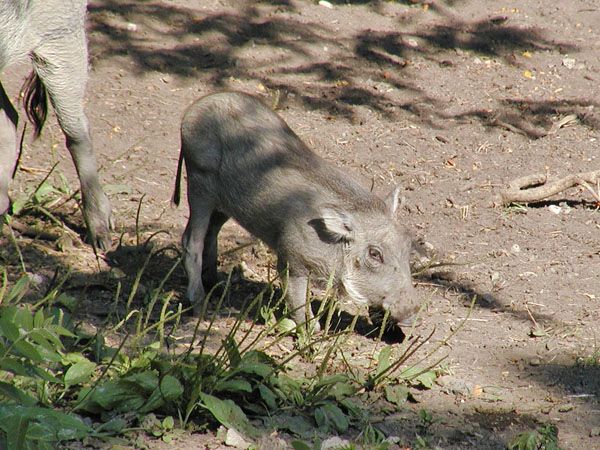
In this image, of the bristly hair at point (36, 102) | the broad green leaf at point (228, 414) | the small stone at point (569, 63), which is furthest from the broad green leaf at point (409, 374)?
the small stone at point (569, 63)

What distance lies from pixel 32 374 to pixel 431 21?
21.9ft

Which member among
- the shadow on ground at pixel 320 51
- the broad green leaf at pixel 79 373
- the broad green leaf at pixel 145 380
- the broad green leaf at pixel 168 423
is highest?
the broad green leaf at pixel 145 380

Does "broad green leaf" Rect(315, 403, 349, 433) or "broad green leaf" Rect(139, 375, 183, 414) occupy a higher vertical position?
"broad green leaf" Rect(139, 375, 183, 414)

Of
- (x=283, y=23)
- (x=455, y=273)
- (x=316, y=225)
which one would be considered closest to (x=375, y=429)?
(x=316, y=225)

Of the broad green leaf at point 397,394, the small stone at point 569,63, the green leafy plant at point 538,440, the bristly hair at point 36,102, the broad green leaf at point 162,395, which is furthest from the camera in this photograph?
the small stone at point 569,63

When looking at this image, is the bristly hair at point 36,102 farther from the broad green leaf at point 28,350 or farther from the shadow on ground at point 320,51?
the broad green leaf at point 28,350

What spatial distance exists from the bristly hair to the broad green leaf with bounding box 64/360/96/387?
2.40 meters

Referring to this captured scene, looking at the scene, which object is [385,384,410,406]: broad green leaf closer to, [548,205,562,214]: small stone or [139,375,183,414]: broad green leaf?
[139,375,183,414]: broad green leaf

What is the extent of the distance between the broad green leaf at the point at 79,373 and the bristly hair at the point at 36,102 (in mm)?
2403

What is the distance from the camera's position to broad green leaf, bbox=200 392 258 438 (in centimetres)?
337

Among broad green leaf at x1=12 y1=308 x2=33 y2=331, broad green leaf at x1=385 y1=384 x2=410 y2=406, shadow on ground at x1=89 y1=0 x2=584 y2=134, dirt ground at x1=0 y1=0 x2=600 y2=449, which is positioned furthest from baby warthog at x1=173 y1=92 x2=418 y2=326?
shadow on ground at x1=89 y1=0 x2=584 y2=134

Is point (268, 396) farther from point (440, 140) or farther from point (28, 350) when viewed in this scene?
point (440, 140)

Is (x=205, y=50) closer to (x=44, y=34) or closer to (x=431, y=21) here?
(x=431, y=21)

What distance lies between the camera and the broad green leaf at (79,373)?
3471 mm
